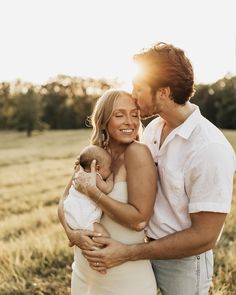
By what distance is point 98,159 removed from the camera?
10.6ft

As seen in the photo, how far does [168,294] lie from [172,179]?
0.92 metres

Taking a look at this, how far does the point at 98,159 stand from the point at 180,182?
58cm

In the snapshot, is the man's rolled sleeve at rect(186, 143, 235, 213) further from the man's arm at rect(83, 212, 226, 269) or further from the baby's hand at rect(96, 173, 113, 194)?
the baby's hand at rect(96, 173, 113, 194)

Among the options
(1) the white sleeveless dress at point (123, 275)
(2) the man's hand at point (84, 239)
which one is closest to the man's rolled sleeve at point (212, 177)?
(1) the white sleeveless dress at point (123, 275)

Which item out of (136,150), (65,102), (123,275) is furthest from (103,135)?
(65,102)

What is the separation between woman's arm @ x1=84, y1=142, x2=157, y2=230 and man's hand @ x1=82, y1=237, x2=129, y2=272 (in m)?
0.16

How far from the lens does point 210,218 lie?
9.61 ft

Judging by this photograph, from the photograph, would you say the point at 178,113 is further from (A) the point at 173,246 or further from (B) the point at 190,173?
(A) the point at 173,246

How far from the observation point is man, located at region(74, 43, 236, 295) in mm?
2883

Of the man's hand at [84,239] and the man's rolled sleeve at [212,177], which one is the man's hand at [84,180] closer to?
the man's hand at [84,239]

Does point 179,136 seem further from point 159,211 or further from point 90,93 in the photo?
point 90,93

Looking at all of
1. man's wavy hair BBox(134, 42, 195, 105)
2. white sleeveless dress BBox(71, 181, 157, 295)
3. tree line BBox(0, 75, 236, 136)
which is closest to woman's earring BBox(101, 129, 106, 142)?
white sleeveless dress BBox(71, 181, 157, 295)

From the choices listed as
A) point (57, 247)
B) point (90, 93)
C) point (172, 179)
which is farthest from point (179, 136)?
point (90, 93)

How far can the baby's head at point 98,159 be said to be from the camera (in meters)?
3.22
